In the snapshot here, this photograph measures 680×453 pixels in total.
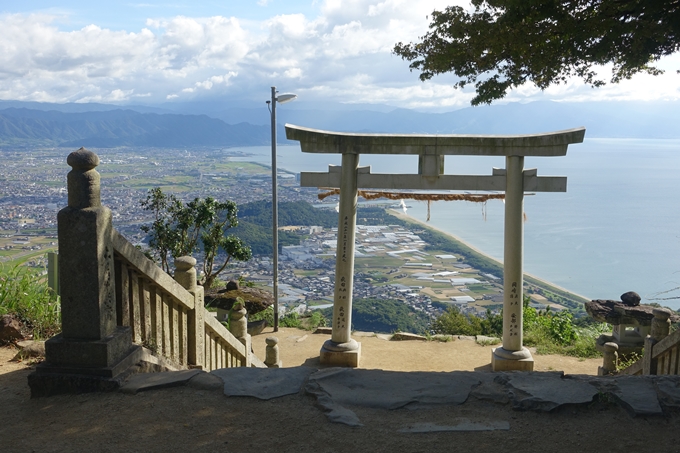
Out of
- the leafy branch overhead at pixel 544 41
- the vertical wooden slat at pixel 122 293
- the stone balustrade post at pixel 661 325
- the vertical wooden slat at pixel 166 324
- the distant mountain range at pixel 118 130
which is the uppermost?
the distant mountain range at pixel 118 130

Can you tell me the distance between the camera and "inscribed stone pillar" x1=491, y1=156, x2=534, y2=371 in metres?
8.15

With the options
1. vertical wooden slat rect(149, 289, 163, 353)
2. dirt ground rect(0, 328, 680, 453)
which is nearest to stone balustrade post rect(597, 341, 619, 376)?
dirt ground rect(0, 328, 680, 453)

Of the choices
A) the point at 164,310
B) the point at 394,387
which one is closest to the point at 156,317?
the point at 164,310

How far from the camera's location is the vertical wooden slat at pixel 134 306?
4359 mm

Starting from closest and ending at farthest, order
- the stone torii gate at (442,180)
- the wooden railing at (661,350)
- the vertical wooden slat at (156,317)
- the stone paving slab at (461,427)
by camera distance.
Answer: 1. the stone paving slab at (461,427)
2. the vertical wooden slat at (156,317)
3. the wooden railing at (661,350)
4. the stone torii gate at (442,180)

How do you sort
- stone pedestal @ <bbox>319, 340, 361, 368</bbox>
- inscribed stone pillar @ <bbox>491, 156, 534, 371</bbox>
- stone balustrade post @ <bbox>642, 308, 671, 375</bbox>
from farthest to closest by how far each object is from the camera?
stone pedestal @ <bbox>319, 340, 361, 368</bbox> < inscribed stone pillar @ <bbox>491, 156, 534, 371</bbox> < stone balustrade post @ <bbox>642, 308, 671, 375</bbox>

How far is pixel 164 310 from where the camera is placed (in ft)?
15.9

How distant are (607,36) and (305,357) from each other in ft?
23.1

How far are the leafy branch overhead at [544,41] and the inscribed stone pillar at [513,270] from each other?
8.05 ft

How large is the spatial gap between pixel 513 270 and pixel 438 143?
2.12 meters

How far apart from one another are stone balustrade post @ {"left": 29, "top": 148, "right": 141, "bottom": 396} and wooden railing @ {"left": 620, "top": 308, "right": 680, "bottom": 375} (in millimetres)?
5322

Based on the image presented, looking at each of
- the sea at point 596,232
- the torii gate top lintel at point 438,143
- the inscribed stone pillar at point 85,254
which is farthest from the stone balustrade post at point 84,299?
the sea at point 596,232

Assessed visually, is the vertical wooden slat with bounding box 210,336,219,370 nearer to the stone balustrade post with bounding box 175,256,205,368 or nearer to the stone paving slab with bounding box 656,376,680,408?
the stone balustrade post with bounding box 175,256,205,368

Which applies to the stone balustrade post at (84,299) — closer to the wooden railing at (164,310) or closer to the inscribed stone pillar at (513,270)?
the wooden railing at (164,310)
